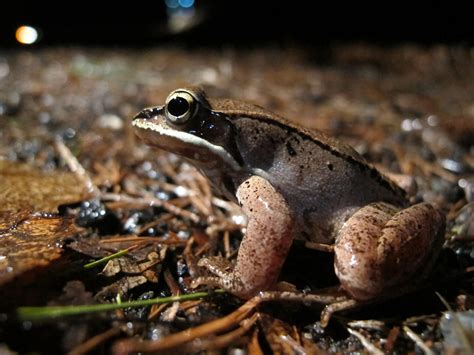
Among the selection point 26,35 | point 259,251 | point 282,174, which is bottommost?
point 259,251

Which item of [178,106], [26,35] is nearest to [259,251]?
[178,106]

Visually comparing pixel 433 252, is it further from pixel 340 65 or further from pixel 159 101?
pixel 340 65

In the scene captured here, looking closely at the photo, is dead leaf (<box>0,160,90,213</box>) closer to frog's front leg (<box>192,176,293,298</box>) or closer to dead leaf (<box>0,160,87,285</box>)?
dead leaf (<box>0,160,87,285</box>)

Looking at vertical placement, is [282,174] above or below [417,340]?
above

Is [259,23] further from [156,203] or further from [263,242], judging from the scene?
[263,242]

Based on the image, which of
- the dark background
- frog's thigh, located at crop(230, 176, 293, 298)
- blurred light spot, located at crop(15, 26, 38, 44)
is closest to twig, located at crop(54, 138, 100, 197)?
frog's thigh, located at crop(230, 176, 293, 298)

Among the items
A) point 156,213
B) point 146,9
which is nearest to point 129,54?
point 146,9
